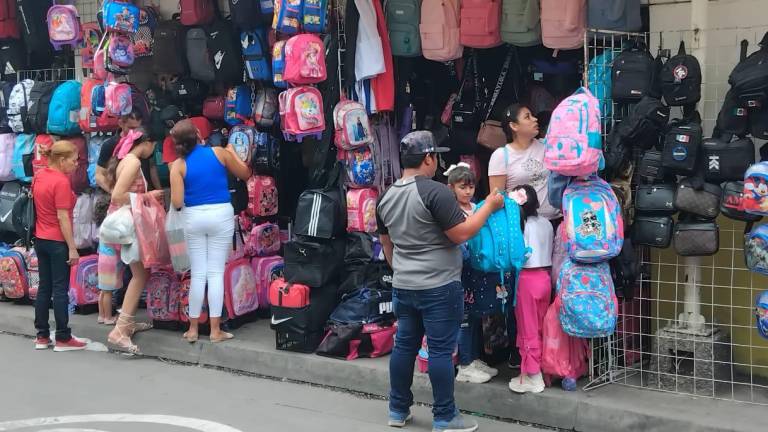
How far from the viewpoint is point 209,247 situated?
26.3ft

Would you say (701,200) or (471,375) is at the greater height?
(701,200)

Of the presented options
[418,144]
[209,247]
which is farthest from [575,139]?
[209,247]

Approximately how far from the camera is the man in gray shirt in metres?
5.73

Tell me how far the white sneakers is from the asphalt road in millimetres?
335

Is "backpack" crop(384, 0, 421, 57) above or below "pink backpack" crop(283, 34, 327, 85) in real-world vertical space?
above

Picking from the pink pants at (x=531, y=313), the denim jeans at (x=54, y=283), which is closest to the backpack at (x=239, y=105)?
the denim jeans at (x=54, y=283)

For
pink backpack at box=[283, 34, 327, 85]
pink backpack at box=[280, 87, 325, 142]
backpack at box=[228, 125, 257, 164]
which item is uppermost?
pink backpack at box=[283, 34, 327, 85]

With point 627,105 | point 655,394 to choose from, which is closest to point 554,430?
→ point 655,394

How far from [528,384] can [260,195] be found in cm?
363

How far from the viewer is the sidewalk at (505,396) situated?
5902 millimetres

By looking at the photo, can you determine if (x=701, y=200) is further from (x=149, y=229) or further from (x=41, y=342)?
(x=41, y=342)

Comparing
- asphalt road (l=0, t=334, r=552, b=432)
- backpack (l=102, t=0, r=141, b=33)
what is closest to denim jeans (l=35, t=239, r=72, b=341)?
asphalt road (l=0, t=334, r=552, b=432)

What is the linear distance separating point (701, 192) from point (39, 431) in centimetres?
474

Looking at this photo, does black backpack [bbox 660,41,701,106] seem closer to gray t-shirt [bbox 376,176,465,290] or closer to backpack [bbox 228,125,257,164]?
gray t-shirt [bbox 376,176,465,290]
